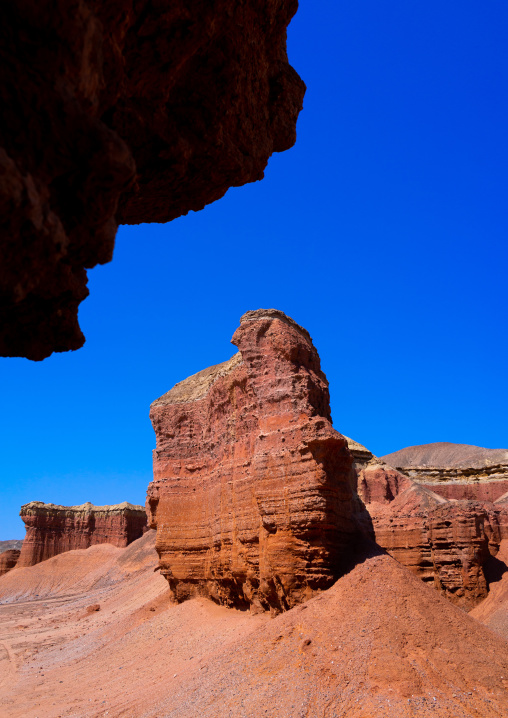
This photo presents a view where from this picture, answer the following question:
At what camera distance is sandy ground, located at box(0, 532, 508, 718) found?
29.8 ft

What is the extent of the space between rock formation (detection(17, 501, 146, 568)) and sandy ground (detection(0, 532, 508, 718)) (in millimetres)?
40658

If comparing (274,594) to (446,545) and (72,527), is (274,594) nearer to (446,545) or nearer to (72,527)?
(446,545)

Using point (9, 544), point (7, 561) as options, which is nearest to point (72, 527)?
Result: point (7, 561)

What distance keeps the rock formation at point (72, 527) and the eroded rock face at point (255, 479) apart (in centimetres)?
4029

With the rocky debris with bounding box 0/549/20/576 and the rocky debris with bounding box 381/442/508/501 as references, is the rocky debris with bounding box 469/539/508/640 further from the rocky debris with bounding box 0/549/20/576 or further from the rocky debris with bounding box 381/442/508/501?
the rocky debris with bounding box 0/549/20/576

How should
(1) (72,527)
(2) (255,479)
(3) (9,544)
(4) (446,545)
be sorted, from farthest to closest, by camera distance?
(3) (9,544) → (1) (72,527) → (4) (446,545) → (2) (255,479)

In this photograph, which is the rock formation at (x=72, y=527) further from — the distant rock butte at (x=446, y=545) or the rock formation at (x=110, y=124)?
the rock formation at (x=110, y=124)

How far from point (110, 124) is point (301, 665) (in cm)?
1075

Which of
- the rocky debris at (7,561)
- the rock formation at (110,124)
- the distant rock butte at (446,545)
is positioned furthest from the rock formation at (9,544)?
the rock formation at (110,124)

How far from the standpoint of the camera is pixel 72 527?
201ft

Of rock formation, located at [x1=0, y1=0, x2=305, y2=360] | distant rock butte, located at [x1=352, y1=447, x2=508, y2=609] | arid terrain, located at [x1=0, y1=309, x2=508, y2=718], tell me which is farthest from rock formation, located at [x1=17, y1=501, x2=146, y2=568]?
rock formation, located at [x1=0, y1=0, x2=305, y2=360]

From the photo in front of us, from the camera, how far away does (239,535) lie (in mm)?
16812

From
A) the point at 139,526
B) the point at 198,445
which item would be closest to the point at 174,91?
the point at 198,445

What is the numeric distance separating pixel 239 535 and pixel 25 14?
15.9 m
